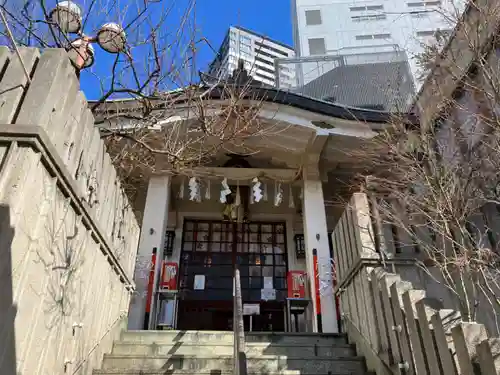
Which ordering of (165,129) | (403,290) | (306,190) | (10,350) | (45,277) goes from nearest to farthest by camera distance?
(10,350)
(45,277)
(403,290)
(165,129)
(306,190)

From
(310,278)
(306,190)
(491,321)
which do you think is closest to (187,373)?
(491,321)

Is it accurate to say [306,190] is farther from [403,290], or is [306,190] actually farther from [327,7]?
[327,7]

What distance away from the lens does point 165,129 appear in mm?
8352

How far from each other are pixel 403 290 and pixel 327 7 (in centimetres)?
3290

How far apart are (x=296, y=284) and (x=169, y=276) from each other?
308cm

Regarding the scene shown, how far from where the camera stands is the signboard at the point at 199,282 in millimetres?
10445

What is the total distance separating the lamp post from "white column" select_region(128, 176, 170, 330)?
16.2 feet

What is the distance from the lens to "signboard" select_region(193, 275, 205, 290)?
34.3ft

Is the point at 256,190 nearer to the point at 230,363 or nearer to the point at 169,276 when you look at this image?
the point at 169,276

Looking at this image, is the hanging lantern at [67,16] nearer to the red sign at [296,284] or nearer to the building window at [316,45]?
the red sign at [296,284]

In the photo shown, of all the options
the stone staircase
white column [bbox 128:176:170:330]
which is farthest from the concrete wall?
white column [bbox 128:176:170:330]

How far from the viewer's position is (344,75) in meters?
14.9

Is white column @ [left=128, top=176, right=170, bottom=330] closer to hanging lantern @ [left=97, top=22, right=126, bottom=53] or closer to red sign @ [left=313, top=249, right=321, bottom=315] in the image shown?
red sign @ [left=313, top=249, right=321, bottom=315]

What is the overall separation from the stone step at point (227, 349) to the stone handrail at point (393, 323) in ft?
1.04
